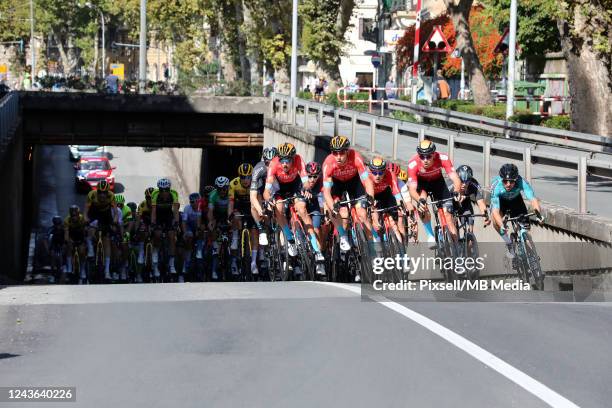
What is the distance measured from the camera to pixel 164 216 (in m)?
24.7

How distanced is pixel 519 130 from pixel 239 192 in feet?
40.0

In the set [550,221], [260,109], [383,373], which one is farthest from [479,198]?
[260,109]

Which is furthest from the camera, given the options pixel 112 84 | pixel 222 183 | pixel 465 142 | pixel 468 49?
pixel 112 84

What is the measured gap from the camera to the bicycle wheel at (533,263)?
48.5 feet

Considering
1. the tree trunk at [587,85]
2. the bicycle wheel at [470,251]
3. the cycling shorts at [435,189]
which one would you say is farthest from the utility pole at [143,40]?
the bicycle wheel at [470,251]

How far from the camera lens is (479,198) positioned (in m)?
17.1

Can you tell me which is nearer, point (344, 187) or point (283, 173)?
point (344, 187)

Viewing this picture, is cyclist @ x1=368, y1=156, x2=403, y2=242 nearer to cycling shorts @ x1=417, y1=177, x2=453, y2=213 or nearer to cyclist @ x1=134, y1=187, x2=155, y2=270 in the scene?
cycling shorts @ x1=417, y1=177, x2=453, y2=213

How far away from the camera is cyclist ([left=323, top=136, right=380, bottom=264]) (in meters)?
17.3

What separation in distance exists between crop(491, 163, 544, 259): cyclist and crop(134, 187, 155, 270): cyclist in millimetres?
11235

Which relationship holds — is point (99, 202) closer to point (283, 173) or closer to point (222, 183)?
point (222, 183)

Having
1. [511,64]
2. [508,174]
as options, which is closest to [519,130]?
[511,64]

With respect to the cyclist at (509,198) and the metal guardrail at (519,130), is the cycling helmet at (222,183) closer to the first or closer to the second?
the metal guardrail at (519,130)

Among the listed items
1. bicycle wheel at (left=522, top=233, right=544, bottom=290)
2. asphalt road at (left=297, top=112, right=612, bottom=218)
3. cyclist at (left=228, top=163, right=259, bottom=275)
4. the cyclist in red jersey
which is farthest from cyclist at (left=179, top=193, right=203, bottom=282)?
bicycle wheel at (left=522, top=233, right=544, bottom=290)
